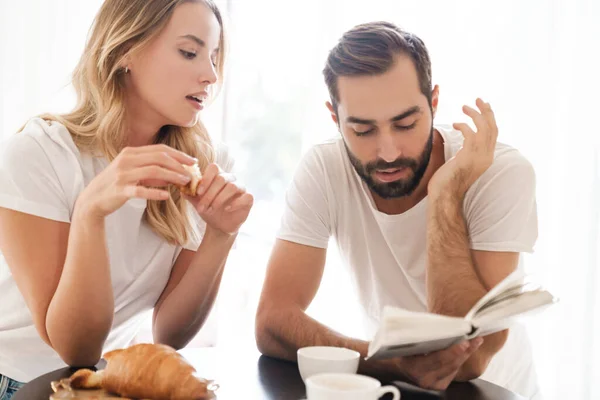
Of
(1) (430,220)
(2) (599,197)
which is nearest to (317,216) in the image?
(1) (430,220)

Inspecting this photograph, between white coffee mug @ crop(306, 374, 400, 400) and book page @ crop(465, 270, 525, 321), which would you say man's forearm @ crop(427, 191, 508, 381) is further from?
white coffee mug @ crop(306, 374, 400, 400)

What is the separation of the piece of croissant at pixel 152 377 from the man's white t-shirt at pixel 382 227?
2.61ft

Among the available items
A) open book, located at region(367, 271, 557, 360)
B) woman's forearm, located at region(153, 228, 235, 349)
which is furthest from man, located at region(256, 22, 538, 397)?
open book, located at region(367, 271, 557, 360)

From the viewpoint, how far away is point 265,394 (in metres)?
1.23

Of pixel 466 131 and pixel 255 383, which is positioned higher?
pixel 466 131

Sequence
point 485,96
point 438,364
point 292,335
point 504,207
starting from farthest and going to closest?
point 485,96, point 504,207, point 292,335, point 438,364

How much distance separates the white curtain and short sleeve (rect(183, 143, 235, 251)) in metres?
0.64

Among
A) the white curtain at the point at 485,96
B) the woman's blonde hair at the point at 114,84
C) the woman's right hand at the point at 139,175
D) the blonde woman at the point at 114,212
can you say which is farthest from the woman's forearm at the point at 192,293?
the white curtain at the point at 485,96

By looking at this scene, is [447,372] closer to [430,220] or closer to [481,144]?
[430,220]

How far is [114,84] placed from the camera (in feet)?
6.05

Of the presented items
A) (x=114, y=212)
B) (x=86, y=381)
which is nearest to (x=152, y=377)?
(x=86, y=381)

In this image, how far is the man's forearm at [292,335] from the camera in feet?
4.91

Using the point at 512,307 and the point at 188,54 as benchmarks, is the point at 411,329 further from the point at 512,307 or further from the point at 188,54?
the point at 188,54

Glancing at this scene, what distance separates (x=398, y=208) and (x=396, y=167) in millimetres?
184
